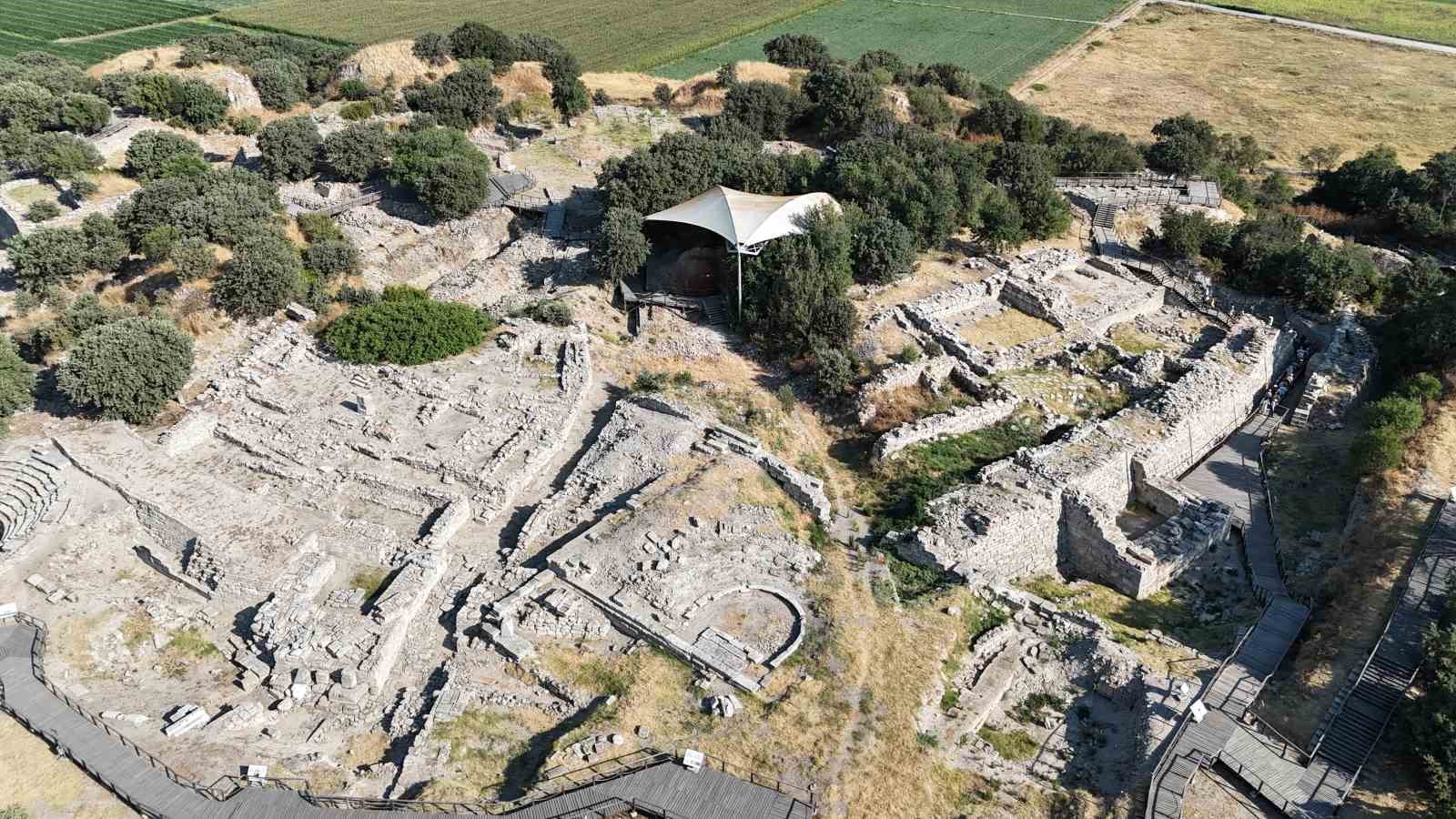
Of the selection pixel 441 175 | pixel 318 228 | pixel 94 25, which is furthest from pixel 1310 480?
pixel 94 25

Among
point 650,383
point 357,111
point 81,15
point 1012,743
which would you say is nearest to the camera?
point 1012,743

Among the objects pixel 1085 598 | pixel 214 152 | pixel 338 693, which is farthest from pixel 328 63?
pixel 1085 598

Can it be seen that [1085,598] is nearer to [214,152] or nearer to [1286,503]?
[1286,503]

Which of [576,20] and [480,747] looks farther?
[576,20]

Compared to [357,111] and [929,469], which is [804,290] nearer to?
[929,469]

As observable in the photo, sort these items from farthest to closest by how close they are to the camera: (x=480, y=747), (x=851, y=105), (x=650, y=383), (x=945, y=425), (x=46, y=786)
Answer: (x=851, y=105)
(x=650, y=383)
(x=945, y=425)
(x=480, y=747)
(x=46, y=786)

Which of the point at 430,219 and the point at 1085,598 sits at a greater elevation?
the point at 430,219
